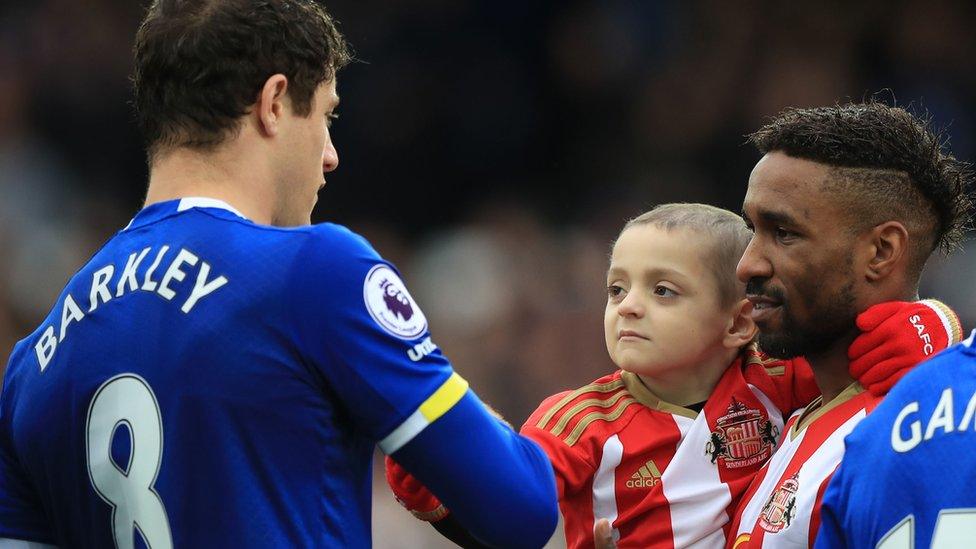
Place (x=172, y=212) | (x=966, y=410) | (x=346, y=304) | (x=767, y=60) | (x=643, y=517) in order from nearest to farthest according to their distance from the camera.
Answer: (x=966, y=410)
(x=346, y=304)
(x=172, y=212)
(x=643, y=517)
(x=767, y=60)

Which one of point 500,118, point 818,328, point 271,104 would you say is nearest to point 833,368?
point 818,328

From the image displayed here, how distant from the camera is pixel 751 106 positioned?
7.34m

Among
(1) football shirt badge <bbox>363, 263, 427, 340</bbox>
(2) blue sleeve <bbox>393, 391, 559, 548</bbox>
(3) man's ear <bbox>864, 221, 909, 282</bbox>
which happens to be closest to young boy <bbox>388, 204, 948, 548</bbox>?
(3) man's ear <bbox>864, 221, 909, 282</bbox>

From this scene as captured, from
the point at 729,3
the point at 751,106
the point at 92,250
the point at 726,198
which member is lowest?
the point at 92,250

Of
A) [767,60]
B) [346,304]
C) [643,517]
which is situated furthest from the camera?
[767,60]

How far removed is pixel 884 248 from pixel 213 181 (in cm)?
132

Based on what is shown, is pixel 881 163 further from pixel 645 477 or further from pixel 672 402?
pixel 645 477

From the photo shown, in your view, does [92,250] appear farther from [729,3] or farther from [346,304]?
[346,304]

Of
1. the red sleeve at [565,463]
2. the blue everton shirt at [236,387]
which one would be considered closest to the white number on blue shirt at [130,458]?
the blue everton shirt at [236,387]

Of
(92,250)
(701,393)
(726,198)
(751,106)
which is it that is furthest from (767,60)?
(701,393)

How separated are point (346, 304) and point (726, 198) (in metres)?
5.15

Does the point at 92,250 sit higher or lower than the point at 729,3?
lower

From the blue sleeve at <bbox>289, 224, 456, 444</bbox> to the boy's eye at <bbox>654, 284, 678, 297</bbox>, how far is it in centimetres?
91

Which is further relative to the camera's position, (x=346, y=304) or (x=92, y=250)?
(x=92, y=250)
